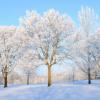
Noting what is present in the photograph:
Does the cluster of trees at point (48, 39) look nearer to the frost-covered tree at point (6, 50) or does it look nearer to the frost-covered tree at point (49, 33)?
the frost-covered tree at point (49, 33)

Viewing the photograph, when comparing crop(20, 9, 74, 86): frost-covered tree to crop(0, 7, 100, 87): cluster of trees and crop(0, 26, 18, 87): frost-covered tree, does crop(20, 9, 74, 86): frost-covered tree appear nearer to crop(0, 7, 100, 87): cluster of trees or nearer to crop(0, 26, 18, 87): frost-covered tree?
crop(0, 7, 100, 87): cluster of trees

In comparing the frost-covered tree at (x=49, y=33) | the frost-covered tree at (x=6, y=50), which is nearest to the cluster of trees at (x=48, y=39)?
the frost-covered tree at (x=49, y=33)

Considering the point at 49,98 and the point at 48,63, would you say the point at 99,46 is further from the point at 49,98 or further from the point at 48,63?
the point at 49,98

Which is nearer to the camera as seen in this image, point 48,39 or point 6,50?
point 48,39

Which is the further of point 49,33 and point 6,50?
point 6,50

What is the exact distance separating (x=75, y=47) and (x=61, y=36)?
2.38 metres

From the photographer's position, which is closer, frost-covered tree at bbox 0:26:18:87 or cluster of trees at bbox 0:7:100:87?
cluster of trees at bbox 0:7:100:87

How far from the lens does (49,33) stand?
33625mm

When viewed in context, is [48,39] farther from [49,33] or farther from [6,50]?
[6,50]

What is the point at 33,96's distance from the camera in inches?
1033

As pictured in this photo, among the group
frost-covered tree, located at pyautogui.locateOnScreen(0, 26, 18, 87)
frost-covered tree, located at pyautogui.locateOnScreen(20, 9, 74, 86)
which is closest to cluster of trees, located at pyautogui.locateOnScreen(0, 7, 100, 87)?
frost-covered tree, located at pyautogui.locateOnScreen(20, 9, 74, 86)

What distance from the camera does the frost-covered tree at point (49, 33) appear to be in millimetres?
33469

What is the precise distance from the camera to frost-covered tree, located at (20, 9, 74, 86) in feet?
110

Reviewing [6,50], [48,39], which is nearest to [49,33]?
[48,39]
